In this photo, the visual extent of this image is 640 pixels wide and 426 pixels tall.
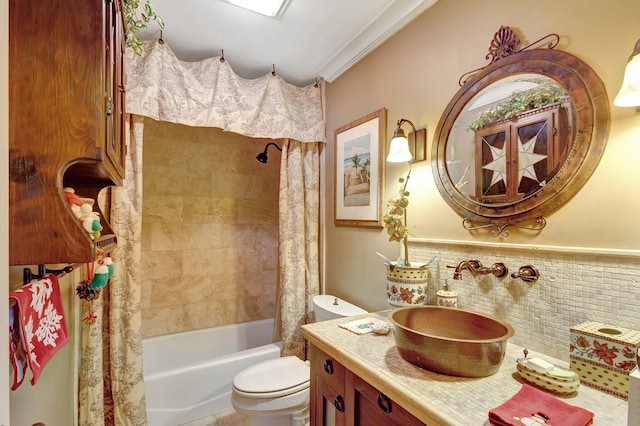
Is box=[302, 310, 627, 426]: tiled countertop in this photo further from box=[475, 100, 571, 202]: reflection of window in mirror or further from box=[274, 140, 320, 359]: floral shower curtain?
box=[274, 140, 320, 359]: floral shower curtain

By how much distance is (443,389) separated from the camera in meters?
0.80

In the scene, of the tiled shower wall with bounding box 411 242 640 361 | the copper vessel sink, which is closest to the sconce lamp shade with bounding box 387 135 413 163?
the tiled shower wall with bounding box 411 242 640 361

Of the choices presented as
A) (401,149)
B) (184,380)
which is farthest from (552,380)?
(184,380)

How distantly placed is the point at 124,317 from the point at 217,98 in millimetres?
1510

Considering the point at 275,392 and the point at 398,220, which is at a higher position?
the point at 398,220

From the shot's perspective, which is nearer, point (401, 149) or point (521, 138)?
point (521, 138)

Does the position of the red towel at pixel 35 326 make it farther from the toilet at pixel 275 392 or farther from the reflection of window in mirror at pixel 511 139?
the reflection of window in mirror at pixel 511 139

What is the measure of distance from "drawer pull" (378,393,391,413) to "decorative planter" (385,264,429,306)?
508mm

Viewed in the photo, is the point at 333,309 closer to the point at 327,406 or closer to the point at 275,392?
the point at 275,392

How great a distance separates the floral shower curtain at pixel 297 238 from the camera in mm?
2297

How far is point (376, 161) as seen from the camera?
186 centimetres

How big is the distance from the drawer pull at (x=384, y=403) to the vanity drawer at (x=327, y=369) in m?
0.21

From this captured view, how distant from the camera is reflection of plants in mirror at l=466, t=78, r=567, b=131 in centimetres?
102

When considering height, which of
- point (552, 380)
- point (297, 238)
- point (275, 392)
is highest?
point (297, 238)
